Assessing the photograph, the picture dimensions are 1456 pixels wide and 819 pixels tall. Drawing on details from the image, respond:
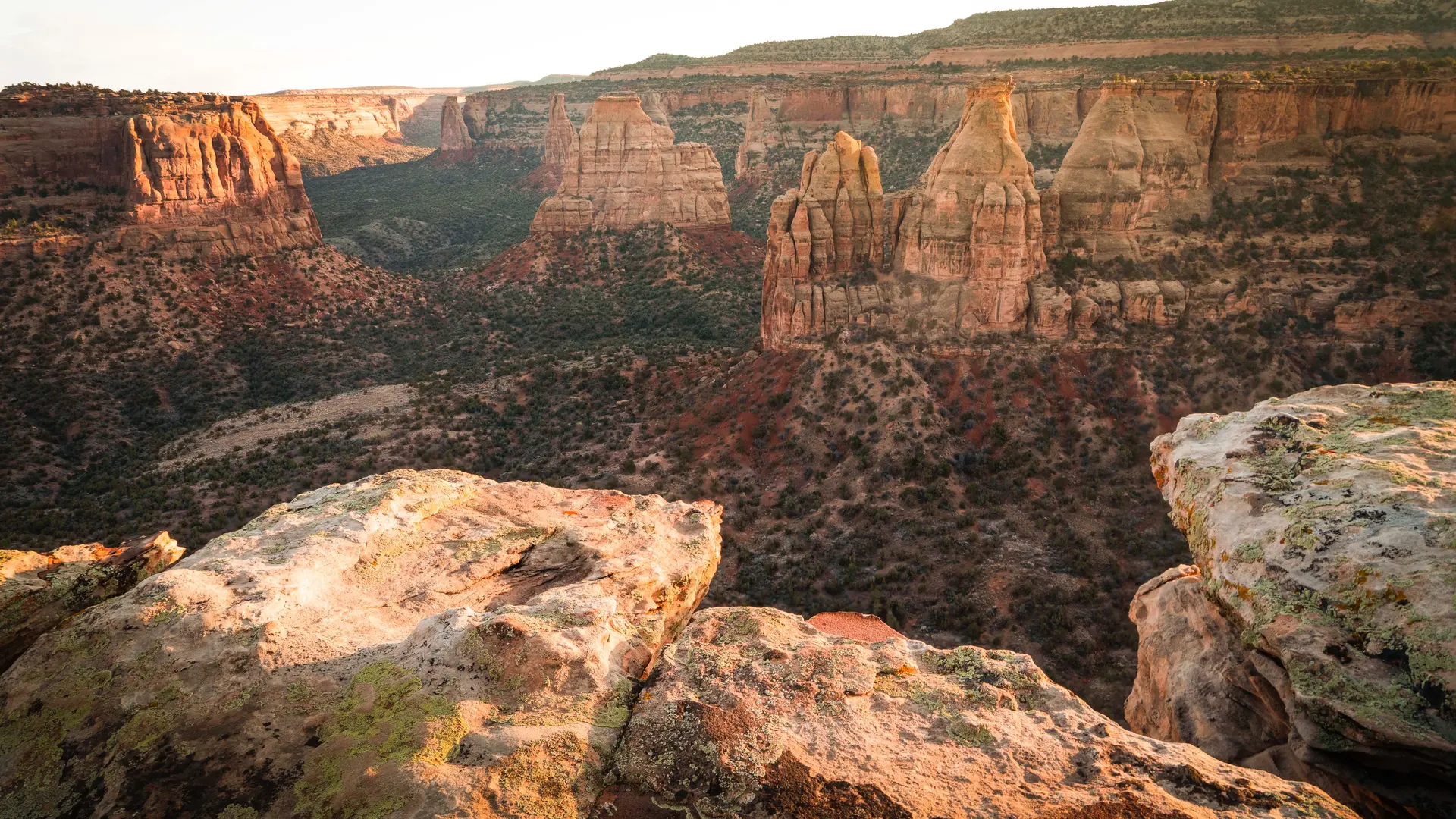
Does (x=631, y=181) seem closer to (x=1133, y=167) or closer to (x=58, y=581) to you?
(x=1133, y=167)

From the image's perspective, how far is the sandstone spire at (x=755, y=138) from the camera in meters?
111

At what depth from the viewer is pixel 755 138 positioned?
372 feet

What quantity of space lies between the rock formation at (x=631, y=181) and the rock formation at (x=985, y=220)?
1798 inches

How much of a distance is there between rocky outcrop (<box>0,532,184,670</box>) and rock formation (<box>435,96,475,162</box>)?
6449 inches

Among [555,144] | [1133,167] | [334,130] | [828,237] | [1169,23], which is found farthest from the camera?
[334,130]

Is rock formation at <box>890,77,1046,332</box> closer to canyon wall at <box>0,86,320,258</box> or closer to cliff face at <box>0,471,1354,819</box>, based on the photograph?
Answer: cliff face at <box>0,471,1354,819</box>

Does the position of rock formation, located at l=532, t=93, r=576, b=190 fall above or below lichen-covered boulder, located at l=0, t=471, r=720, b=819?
above

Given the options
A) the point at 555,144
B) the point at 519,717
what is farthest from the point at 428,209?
the point at 519,717

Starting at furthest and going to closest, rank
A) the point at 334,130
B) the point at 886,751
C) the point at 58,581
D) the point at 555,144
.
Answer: the point at 334,130, the point at 555,144, the point at 58,581, the point at 886,751

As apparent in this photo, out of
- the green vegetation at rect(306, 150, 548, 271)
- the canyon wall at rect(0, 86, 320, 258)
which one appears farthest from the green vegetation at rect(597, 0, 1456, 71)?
the canyon wall at rect(0, 86, 320, 258)

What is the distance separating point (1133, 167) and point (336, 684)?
41.4 meters

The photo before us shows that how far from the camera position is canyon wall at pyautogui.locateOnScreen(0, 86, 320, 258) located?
2347 inches

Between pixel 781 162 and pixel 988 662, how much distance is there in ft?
340

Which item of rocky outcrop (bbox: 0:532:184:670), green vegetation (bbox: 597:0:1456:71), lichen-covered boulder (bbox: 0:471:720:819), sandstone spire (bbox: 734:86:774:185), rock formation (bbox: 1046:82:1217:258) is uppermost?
green vegetation (bbox: 597:0:1456:71)
